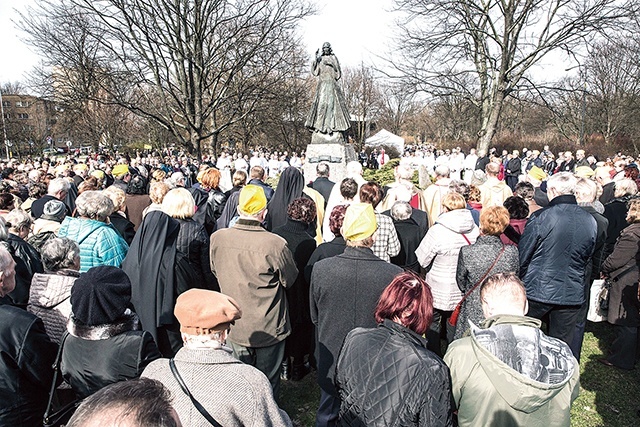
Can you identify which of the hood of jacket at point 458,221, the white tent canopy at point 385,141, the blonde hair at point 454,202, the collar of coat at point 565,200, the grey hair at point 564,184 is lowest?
the hood of jacket at point 458,221

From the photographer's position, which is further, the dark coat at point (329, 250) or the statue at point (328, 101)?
the statue at point (328, 101)

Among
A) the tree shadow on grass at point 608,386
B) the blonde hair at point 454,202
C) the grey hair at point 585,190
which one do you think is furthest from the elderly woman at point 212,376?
the grey hair at point 585,190

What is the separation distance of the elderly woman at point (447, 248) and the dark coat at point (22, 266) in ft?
11.3

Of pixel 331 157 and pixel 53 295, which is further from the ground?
pixel 331 157

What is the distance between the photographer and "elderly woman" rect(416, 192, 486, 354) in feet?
13.4

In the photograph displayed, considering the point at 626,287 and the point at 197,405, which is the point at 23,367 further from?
the point at 626,287

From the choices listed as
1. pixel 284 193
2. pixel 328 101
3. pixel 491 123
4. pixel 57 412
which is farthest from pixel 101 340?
pixel 491 123

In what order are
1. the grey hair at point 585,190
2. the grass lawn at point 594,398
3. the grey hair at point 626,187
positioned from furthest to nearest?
the grey hair at point 626,187 < the grey hair at point 585,190 < the grass lawn at point 594,398

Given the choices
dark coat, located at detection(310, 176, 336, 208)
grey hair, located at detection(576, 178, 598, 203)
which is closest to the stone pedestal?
dark coat, located at detection(310, 176, 336, 208)

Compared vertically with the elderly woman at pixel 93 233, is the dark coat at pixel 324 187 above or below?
above

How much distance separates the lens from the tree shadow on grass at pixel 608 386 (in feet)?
13.0

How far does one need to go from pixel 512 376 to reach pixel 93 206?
12.3 ft

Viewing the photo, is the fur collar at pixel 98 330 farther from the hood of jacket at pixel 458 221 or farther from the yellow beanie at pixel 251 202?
the hood of jacket at pixel 458 221

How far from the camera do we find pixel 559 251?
3863mm
